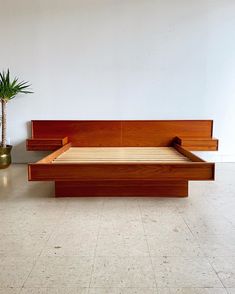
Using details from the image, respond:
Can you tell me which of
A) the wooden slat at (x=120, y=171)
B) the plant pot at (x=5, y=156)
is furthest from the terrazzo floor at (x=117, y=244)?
the plant pot at (x=5, y=156)

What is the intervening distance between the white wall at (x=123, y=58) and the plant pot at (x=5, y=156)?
50 centimetres

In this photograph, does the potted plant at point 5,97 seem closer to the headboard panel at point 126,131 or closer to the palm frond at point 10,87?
the palm frond at point 10,87

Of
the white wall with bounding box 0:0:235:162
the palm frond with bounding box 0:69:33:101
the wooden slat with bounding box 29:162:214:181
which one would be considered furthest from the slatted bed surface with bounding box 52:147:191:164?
the palm frond with bounding box 0:69:33:101

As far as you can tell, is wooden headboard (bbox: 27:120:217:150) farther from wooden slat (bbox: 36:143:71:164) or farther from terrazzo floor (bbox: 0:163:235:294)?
terrazzo floor (bbox: 0:163:235:294)

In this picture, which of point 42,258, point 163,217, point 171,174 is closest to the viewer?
point 42,258

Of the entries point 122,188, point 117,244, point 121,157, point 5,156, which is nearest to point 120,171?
point 122,188

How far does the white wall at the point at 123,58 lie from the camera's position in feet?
13.4

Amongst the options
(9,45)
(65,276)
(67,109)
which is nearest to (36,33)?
(9,45)

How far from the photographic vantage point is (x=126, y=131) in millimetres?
4207

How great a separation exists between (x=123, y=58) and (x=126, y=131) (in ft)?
3.43

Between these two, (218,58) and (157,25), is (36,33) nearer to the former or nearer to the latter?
(157,25)

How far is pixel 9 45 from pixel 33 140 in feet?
4.62

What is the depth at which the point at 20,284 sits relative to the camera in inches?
55.6

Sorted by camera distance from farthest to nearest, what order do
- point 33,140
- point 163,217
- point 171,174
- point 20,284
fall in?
1. point 33,140
2. point 171,174
3. point 163,217
4. point 20,284
